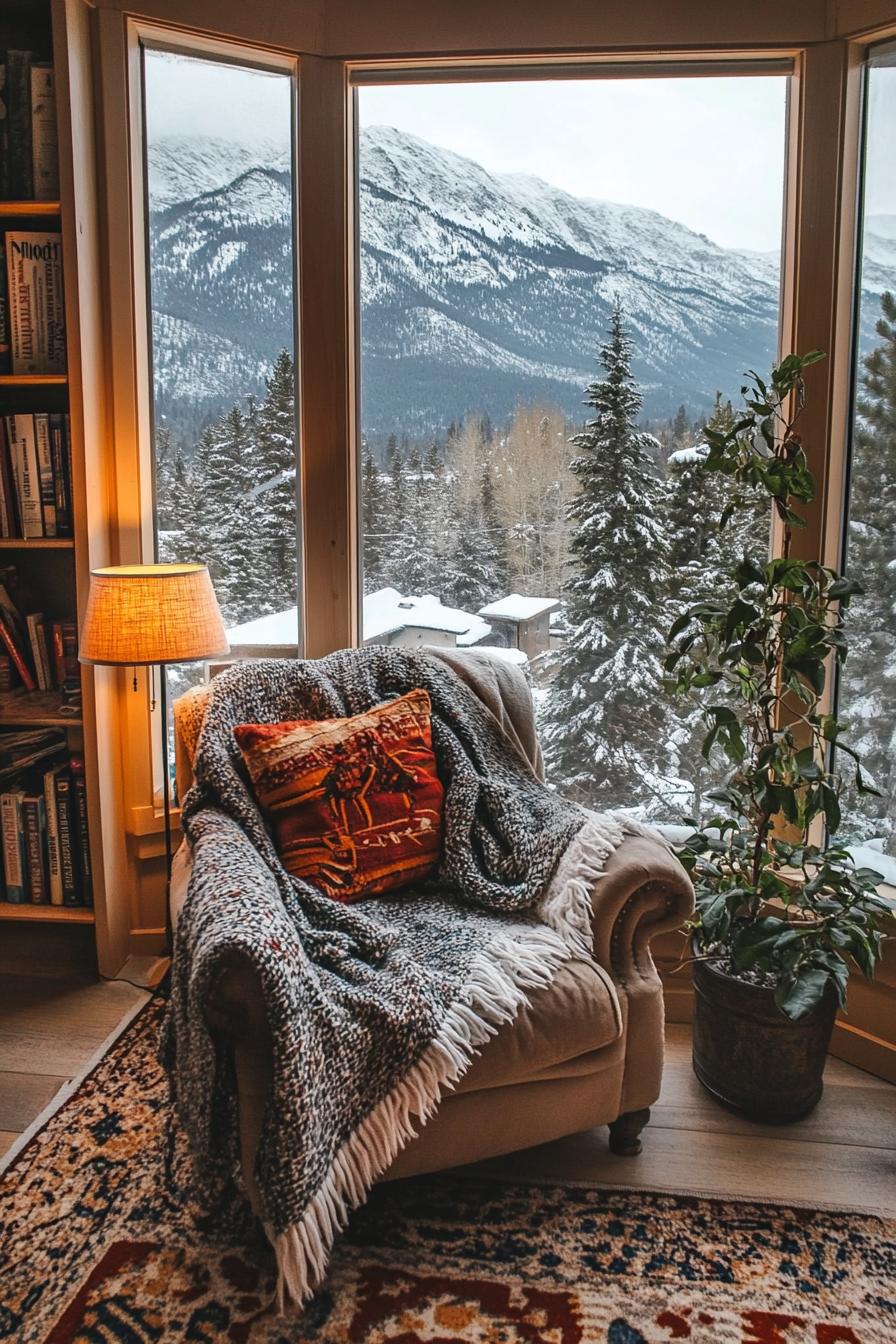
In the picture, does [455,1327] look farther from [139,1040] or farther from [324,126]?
[324,126]

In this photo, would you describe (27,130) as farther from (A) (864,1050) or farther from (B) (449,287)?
(A) (864,1050)

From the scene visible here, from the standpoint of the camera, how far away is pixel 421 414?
8.58ft

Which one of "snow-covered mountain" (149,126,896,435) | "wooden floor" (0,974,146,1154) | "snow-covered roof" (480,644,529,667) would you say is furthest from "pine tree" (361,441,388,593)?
"wooden floor" (0,974,146,1154)

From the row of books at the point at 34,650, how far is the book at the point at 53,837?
9.2 inches

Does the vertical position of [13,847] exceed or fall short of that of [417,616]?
it falls short

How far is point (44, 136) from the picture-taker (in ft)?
7.86

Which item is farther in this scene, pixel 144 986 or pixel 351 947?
pixel 144 986

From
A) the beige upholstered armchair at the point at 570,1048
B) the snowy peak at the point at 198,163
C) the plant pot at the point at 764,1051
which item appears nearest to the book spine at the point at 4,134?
the snowy peak at the point at 198,163

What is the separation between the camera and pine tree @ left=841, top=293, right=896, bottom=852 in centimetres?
228

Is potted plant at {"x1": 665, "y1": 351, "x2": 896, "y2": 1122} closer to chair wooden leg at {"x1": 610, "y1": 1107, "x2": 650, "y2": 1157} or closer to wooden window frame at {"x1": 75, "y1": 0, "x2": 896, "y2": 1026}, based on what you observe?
chair wooden leg at {"x1": 610, "y1": 1107, "x2": 650, "y2": 1157}

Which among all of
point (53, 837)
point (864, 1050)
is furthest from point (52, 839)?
point (864, 1050)

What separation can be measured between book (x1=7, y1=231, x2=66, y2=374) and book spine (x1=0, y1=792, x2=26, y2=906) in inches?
42.9

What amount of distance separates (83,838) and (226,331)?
137 centimetres

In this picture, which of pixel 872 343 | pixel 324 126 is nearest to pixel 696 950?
pixel 872 343
